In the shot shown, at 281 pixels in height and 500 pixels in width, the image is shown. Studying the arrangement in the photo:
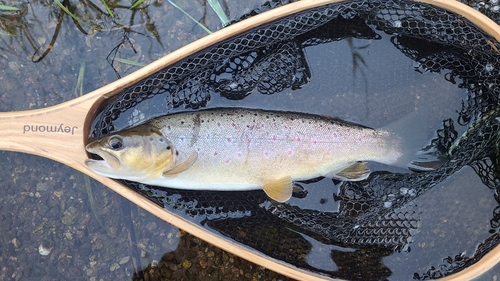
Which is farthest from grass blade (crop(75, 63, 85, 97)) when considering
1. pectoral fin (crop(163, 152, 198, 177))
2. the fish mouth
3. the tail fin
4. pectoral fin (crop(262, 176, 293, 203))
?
the tail fin

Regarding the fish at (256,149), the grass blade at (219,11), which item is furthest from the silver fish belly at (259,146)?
the grass blade at (219,11)

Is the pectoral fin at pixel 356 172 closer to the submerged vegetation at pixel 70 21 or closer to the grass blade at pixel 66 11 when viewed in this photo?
the submerged vegetation at pixel 70 21

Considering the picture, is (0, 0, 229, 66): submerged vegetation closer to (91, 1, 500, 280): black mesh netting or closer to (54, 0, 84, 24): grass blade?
(54, 0, 84, 24): grass blade

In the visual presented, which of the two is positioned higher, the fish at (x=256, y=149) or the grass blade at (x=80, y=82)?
the grass blade at (x=80, y=82)

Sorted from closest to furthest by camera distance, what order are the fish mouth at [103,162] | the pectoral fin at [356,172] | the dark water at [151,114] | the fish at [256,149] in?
the fish mouth at [103,162] < the fish at [256,149] < the pectoral fin at [356,172] < the dark water at [151,114]

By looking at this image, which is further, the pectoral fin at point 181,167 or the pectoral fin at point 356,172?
the pectoral fin at point 356,172

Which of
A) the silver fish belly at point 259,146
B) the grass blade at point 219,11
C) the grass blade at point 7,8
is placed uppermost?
the grass blade at point 7,8

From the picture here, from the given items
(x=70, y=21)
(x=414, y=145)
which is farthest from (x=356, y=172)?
(x=70, y=21)
